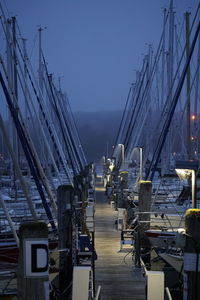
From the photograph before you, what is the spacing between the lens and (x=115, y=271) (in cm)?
1544

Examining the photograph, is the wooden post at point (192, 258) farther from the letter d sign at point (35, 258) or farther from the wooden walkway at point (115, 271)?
the wooden walkway at point (115, 271)

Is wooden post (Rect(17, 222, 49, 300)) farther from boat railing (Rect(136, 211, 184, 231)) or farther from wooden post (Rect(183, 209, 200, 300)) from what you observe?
boat railing (Rect(136, 211, 184, 231))

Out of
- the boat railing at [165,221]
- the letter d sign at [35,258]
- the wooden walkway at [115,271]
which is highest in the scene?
the letter d sign at [35,258]

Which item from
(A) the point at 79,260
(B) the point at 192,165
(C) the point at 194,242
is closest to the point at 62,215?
(A) the point at 79,260

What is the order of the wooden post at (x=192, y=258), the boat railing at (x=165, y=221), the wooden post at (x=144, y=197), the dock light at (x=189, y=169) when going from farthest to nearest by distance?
the wooden post at (x=144, y=197) → the boat railing at (x=165, y=221) → the dock light at (x=189, y=169) → the wooden post at (x=192, y=258)

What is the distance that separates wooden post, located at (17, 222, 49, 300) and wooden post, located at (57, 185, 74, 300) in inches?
194

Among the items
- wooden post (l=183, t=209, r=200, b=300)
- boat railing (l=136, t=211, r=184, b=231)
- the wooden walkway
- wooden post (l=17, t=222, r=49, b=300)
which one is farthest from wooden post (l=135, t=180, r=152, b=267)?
wooden post (l=17, t=222, r=49, b=300)

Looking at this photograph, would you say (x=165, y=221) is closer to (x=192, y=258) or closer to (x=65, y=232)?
(x=65, y=232)

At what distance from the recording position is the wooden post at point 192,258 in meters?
9.30

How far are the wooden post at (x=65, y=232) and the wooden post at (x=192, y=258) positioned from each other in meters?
4.83

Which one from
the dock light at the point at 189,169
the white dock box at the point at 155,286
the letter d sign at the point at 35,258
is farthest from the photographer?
the dock light at the point at 189,169

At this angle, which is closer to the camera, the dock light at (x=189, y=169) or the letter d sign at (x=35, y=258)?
the letter d sign at (x=35, y=258)

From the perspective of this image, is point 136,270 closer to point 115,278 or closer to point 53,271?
point 115,278

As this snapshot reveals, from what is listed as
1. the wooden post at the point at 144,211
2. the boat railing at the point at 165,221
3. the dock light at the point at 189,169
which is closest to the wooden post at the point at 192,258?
the dock light at the point at 189,169
